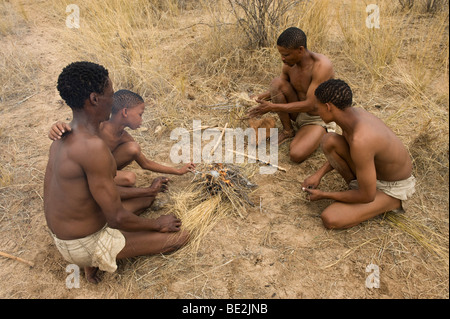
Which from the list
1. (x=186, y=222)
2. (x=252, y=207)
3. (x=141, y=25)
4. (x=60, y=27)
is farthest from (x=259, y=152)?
(x=60, y=27)

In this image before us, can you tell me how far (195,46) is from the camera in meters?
4.95

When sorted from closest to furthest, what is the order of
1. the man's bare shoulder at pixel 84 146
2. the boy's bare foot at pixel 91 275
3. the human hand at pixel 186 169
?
the man's bare shoulder at pixel 84 146 < the boy's bare foot at pixel 91 275 < the human hand at pixel 186 169

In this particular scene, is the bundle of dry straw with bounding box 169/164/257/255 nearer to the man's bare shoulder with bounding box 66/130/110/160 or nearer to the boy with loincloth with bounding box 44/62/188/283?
the boy with loincloth with bounding box 44/62/188/283

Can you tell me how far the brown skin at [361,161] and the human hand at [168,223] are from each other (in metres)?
1.04

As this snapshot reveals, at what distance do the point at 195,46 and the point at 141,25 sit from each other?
124cm

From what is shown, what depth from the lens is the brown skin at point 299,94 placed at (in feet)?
10.5

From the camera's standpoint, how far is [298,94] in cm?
353

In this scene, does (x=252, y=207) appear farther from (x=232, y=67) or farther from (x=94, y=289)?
(x=232, y=67)

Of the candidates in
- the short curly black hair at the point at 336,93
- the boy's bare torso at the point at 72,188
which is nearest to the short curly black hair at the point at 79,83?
the boy's bare torso at the point at 72,188

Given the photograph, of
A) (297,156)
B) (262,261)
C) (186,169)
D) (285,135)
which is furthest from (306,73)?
(262,261)

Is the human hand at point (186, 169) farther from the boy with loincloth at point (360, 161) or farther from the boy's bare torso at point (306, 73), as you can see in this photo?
the boy's bare torso at point (306, 73)

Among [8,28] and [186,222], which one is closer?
[186,222]

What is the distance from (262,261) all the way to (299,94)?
1.79 meters
